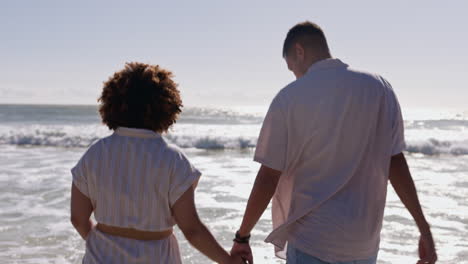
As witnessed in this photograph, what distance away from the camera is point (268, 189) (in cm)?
213

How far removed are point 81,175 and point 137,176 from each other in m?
0.24

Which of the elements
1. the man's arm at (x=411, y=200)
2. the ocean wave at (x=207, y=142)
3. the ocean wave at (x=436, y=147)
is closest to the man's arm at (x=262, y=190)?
the man's arm at (x=411, y=200)

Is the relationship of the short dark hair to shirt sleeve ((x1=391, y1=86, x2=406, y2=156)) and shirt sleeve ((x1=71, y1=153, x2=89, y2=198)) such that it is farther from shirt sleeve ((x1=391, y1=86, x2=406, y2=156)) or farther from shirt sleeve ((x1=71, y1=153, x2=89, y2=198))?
shirt sleeve ((x1=71, y1=153, x2=89, y2=198))

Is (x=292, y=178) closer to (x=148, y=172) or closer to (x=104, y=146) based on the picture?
(x=148, y=172)

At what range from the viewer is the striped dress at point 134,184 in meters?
1.82

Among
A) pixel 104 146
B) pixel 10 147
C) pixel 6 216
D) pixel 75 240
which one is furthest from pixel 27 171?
pixel 104 146

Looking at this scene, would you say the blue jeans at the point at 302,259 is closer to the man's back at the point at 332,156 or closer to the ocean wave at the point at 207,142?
the man's back at the point at 332,156

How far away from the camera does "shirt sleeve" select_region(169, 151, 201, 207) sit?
5.96ft

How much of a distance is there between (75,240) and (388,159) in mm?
4807

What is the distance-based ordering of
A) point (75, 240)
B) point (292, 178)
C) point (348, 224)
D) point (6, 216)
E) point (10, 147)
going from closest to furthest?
point (348, 224)
point (292, 178)
point (75, 240)
point (6, 216)
point (10, 147)

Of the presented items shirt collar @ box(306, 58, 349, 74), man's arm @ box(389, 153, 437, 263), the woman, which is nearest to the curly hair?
the woman

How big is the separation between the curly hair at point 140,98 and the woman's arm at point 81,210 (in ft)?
1.02

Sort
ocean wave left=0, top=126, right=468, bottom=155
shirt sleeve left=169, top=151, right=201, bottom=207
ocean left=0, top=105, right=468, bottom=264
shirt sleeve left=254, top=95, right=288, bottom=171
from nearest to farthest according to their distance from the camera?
shirt sleeve left=169, top=151, right=201, bottom=207, shirt sleeve left=254, top=95, right=288, bottom=171, ocean left=0, top=105, right=468, bottom=264, ocean wave left=0, top=126, right=468, bottom=155

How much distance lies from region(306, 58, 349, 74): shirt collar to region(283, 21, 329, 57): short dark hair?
107mm
